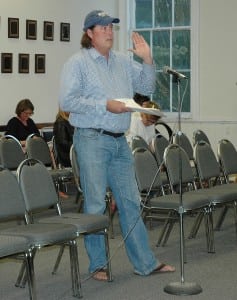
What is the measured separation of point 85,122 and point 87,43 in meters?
0.56

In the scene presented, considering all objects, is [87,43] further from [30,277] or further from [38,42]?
[38,42]

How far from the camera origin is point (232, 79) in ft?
36.4

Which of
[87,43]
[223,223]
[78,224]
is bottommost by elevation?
[223,223]

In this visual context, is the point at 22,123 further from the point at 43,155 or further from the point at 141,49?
the point at 141,49

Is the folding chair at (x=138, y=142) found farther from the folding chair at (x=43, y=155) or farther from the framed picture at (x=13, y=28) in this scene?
the framed picture at (x=13, y=28)

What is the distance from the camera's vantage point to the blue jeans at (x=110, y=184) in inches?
192

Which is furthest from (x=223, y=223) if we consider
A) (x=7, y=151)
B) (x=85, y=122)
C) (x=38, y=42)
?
(x=38, y=42)

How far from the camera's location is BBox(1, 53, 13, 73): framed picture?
1026cm

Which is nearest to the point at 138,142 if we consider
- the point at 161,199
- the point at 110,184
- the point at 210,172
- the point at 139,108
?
the point at 210,172

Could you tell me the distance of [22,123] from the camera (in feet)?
32.1

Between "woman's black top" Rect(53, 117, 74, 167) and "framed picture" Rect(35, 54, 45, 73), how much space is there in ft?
7.23

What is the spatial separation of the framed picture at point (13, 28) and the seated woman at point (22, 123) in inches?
47.5

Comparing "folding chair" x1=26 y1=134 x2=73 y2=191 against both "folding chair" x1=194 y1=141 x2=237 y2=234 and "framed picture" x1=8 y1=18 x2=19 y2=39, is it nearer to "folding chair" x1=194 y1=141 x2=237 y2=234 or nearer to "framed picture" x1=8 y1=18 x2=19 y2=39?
"folding chair" x1=194 y1=141 x2=237 y2=234

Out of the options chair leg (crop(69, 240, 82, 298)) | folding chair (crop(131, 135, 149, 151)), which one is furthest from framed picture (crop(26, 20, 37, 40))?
chair leg (crop(69, 240, 82, 298))
